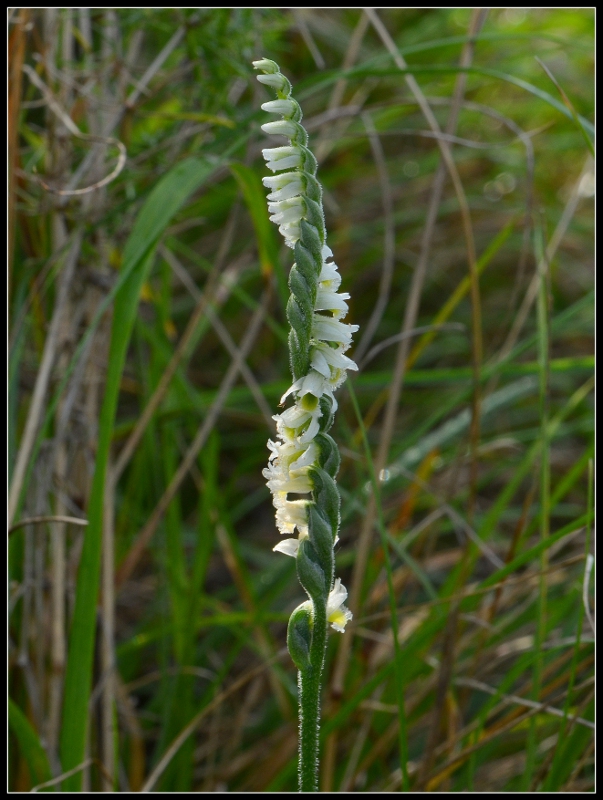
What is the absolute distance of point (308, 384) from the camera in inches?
26.4

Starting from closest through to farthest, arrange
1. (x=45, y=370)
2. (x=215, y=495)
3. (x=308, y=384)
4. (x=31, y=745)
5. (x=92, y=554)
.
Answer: (x=308, y=384) → (x=92, y=554) → (x=31, y=745) → (x=45, y=370) → (x=215, y=495)

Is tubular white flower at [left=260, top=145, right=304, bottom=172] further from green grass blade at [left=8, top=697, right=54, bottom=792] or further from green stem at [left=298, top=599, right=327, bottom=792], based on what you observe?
green grass blade at [left=8, top=697, right=54, bottom=792]

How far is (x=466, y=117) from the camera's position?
100 inches

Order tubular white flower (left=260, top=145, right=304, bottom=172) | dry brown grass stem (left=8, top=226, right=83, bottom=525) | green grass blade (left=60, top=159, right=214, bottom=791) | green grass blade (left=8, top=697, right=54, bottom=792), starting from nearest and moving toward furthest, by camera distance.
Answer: tubular white flower (left=260, top=145, right=304, bottom=172)
green grass blade (left=60, top=159, right=214, bottom=791)
green grass blade (left=8, top=697, right=54, bottom=792)
dry brown grass stem (left=8, top=226, right=83, bottom=525)

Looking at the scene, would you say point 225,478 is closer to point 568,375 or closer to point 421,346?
point 421,346

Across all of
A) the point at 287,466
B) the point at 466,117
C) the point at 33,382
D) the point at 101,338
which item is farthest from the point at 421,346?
the point at 466,117

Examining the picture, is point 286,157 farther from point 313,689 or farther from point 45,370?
point 45,370

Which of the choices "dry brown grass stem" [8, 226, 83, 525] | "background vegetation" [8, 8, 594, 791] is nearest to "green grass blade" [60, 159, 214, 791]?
"background vegetation" [8, 8, 594, 791]

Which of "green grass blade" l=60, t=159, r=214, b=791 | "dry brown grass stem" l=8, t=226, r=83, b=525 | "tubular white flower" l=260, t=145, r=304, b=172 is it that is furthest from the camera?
"dry brown grass stem" l=8, t=226, r=83, b=525

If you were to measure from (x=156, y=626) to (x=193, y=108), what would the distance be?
1.18 m

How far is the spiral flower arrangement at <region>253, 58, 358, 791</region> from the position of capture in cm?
68

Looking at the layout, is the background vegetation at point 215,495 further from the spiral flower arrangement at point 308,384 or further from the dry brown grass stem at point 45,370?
the spiral flower arrangement at point 308,384

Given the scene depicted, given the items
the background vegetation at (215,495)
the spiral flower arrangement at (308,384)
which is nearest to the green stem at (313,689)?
the spiral flower arrangement at (308,384)

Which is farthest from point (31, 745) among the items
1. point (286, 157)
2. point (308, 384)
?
point (286, 157)
